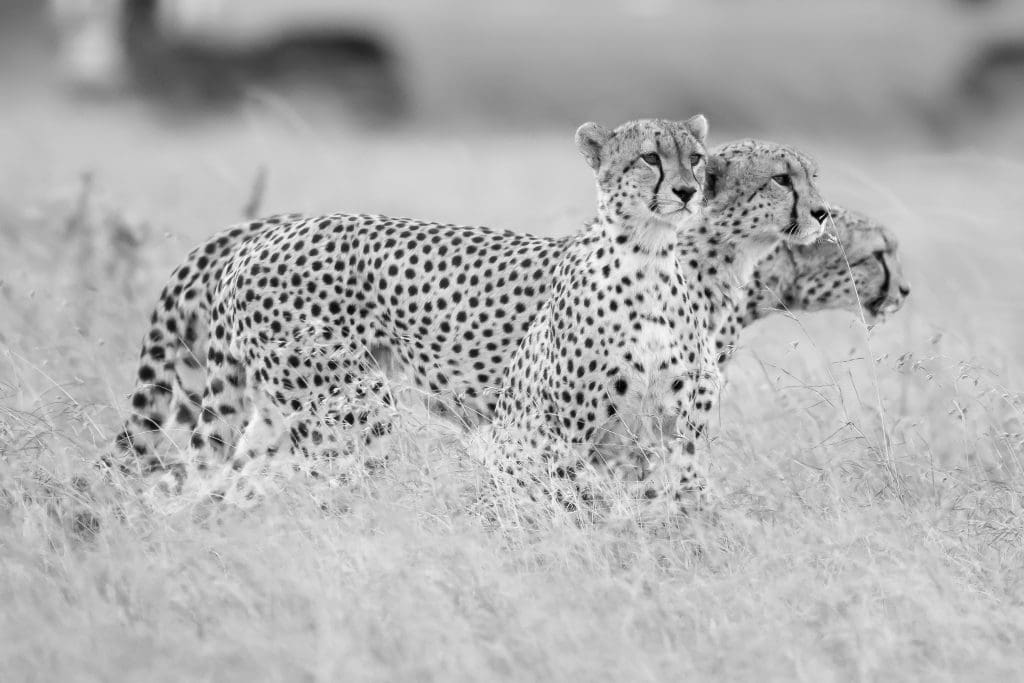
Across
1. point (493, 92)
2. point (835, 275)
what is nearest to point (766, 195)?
point (835, 275)

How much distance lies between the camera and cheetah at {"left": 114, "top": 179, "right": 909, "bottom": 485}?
4234 millimetres

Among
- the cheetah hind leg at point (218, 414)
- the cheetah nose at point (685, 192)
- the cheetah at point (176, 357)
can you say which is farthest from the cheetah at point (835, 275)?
the cheetah at point (176, 357)

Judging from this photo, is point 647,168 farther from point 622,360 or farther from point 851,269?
point 851,269

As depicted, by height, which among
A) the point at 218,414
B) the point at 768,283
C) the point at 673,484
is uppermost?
the point at 768,283

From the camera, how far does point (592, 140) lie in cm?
390

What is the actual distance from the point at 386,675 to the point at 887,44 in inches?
335

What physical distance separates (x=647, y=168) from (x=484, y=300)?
0.71m

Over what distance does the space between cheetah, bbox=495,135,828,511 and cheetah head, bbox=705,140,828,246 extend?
0.93ft

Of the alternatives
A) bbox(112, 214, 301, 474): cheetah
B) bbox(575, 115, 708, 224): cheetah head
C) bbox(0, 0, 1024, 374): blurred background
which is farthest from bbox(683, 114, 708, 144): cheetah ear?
bbox(0, 0, 1024, 374): blurred background

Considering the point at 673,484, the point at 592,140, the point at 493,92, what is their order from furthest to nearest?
the point at 493,92 → the point at 592,140 → the point at 673,484

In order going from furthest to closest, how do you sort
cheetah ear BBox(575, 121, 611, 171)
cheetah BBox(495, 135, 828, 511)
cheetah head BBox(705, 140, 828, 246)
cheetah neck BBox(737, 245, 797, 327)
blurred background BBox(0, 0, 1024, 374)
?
blurred background BBox(0, 0, 1024, 374), cheetah neck BBox(737, 245, 797, 327), cheetah head BBox(705, 140, 828, 246), cheetah ear BBox(575, 121, 611, 171), cheetah BBox(495, 135, 828, 511)

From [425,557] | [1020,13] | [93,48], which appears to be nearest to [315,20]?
[93,48]

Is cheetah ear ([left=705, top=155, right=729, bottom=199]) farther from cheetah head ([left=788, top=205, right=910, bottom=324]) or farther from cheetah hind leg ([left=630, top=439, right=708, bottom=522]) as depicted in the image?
cheetah hind leg ([left=630, top=439, right=708, bottom=522])

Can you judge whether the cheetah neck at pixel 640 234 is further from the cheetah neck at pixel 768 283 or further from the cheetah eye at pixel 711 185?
the cheetah neck at pixel 768 283
